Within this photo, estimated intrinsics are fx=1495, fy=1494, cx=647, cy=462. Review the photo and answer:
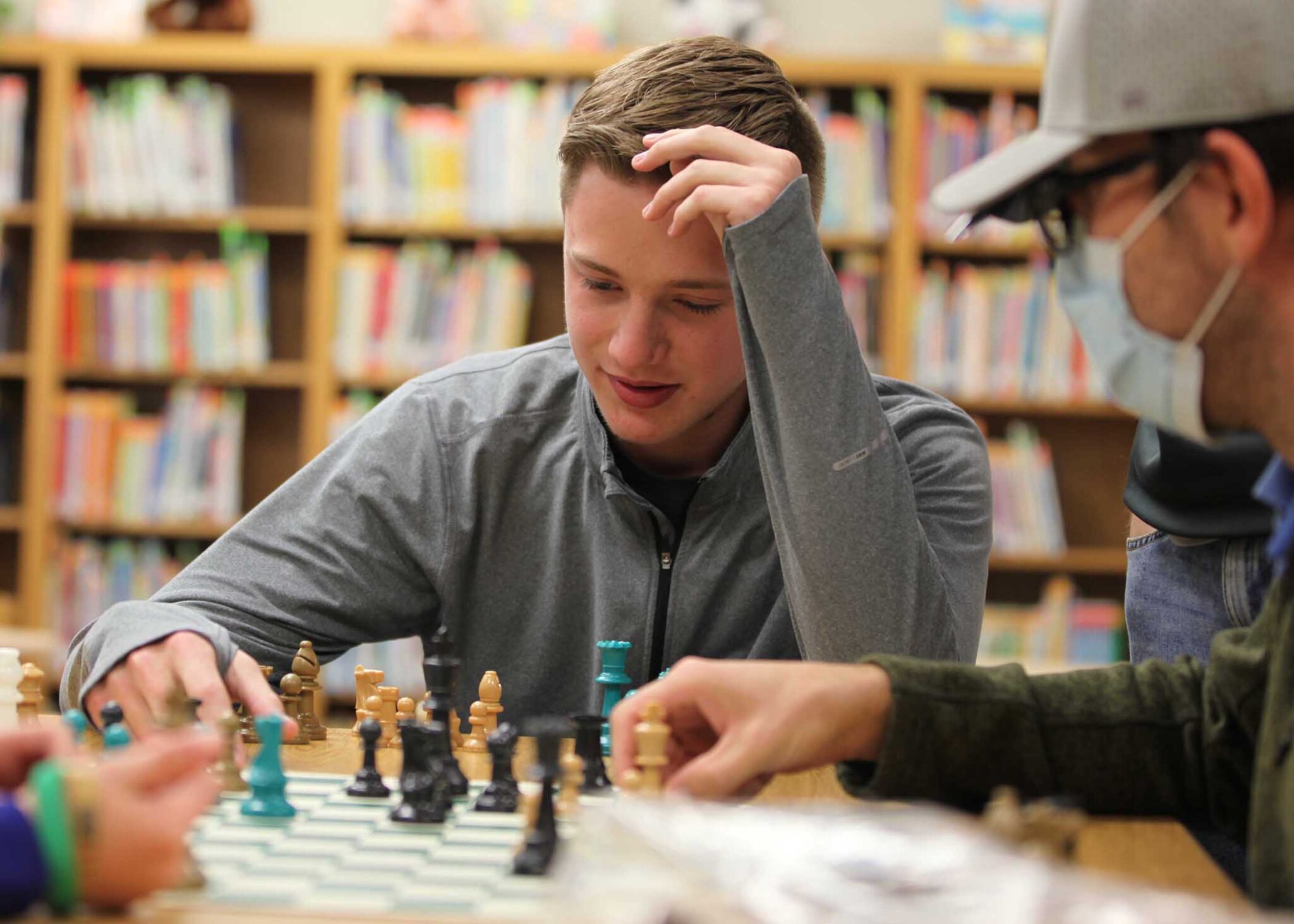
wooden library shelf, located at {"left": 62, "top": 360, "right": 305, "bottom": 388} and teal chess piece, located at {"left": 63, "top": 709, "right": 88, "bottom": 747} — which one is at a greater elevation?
wooden library shelf, located at {"left": 62, "top": 360, "right": 305, "bottom": 388}

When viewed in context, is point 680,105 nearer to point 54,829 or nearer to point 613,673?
point 613,673

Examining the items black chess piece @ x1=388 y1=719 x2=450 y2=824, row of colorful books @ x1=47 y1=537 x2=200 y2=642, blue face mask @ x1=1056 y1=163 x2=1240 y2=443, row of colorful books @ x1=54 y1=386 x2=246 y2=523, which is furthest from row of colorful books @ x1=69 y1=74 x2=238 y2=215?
blue face mask @ x1=1056 y1=163 x2=1240 y2=443

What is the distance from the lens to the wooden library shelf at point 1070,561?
4.48 m

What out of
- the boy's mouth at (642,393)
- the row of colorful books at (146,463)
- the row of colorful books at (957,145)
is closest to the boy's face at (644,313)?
the boy's mouth at (642,393)

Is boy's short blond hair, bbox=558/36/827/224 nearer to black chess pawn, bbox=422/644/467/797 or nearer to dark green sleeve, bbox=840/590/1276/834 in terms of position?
black chess pawn, bbox=422/644/467/797

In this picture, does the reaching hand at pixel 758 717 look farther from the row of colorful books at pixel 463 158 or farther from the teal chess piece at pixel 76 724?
the row of colorful books at pixel 463 158

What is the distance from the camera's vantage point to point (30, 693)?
5.09ft

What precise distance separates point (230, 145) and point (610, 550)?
9.96 feet

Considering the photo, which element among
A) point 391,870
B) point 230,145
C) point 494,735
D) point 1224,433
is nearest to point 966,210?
point 1224,433

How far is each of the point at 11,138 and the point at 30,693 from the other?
346cm

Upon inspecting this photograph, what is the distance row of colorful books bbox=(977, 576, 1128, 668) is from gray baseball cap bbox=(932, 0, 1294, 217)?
3424 mm

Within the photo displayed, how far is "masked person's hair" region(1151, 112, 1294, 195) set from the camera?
3.84 ft

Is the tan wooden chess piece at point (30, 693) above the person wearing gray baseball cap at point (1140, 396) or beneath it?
beneath

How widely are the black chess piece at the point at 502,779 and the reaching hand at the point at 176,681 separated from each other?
26 centimetres
